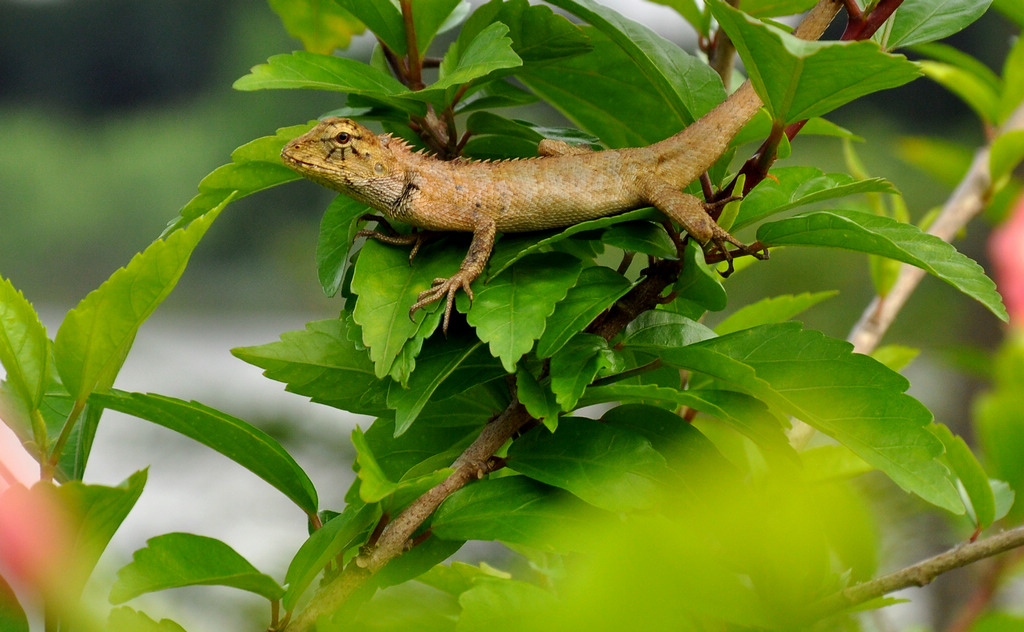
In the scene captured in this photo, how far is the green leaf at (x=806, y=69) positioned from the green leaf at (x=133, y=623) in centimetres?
39

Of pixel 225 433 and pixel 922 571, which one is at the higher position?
pixel 225 433

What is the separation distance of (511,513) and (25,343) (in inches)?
10.9

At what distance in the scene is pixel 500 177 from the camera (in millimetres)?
784

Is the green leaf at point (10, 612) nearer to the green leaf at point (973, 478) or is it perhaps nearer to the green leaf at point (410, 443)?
the green leaf at point (410, 443)

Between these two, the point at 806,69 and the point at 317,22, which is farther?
the point at 317,22

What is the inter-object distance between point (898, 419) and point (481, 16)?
38 cm

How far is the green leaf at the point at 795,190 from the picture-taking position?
50cm

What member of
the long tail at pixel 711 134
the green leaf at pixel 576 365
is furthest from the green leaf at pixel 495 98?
the green leaf at pixel 576 365

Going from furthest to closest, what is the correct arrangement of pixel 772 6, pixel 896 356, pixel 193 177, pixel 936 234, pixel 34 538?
pixel 193 177 < pixel 936 234 < pixel 896 356 < pixel 772 6 < pixel 34 538

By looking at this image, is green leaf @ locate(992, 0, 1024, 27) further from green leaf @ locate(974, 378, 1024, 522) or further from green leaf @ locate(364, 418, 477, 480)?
green leaf @ locate(364, 418, 477, 480)

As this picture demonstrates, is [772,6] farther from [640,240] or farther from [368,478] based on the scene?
[368,478]

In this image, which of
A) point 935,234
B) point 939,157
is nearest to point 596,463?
point 935,234

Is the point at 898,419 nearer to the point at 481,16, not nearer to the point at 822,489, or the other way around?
the point at 822,489

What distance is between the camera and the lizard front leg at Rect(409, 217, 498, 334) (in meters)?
0.53
